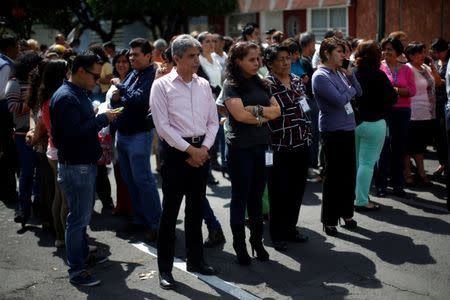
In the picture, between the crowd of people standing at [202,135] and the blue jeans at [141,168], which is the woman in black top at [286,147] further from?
the blue jeans at [141,168]

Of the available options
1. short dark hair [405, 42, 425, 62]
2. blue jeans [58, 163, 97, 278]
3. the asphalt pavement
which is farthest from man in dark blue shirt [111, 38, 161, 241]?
short dark hair [405, 42, 425, 62]

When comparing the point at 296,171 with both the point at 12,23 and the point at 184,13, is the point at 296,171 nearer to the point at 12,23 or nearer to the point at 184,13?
the point at 184,13

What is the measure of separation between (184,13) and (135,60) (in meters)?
15.3

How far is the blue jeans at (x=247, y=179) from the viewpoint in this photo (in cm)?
514

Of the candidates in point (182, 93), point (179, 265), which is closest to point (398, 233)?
point (179, 265)

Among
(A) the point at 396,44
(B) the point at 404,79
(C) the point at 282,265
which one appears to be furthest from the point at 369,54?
(C) the point at 282,265

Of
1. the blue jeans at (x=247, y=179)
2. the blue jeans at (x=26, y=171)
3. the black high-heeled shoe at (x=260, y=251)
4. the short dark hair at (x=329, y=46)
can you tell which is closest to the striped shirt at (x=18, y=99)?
the blue jeans at (x=26, y=171)

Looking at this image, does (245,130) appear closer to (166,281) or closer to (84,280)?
(166,281)

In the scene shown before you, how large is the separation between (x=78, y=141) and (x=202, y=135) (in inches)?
39.6

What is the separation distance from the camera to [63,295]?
4.89 meters

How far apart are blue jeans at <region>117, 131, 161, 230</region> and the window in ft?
42.2

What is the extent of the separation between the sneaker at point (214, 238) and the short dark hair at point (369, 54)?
2.42 metres

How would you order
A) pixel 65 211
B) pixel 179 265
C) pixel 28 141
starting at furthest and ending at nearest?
1. pixel 28 141
2. pixel 65 211
3. pixel 179 265

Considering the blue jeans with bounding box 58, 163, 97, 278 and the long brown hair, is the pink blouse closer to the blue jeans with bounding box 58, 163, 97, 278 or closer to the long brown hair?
the long brown hair
